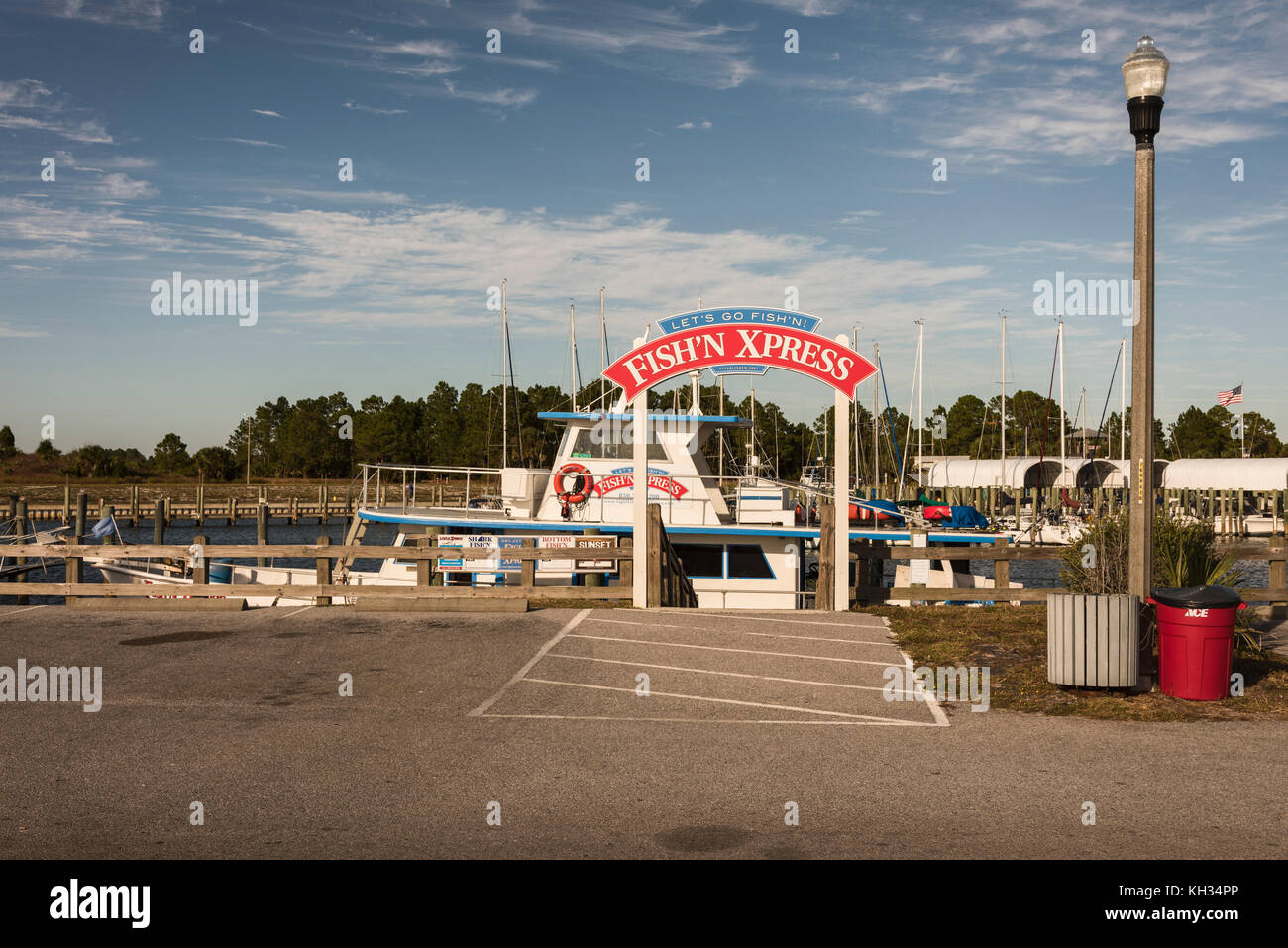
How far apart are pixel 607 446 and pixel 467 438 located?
8340 cm

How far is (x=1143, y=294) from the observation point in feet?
33.0

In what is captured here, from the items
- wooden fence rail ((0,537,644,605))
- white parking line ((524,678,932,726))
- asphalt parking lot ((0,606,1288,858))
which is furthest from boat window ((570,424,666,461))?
white parking line ((524,678,932,726))

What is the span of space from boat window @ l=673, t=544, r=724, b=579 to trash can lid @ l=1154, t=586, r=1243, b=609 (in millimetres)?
10247

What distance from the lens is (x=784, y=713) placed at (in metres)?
9.09

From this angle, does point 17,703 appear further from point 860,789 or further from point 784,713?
point 860,789

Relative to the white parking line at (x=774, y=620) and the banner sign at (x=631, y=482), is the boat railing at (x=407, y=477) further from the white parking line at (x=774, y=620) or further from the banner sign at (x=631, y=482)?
the white parking line at (x=774, y=620)

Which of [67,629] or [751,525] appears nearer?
[67,629]

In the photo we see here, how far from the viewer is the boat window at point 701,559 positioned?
19.0 metres

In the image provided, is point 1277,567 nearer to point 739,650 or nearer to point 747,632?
point 747,632
